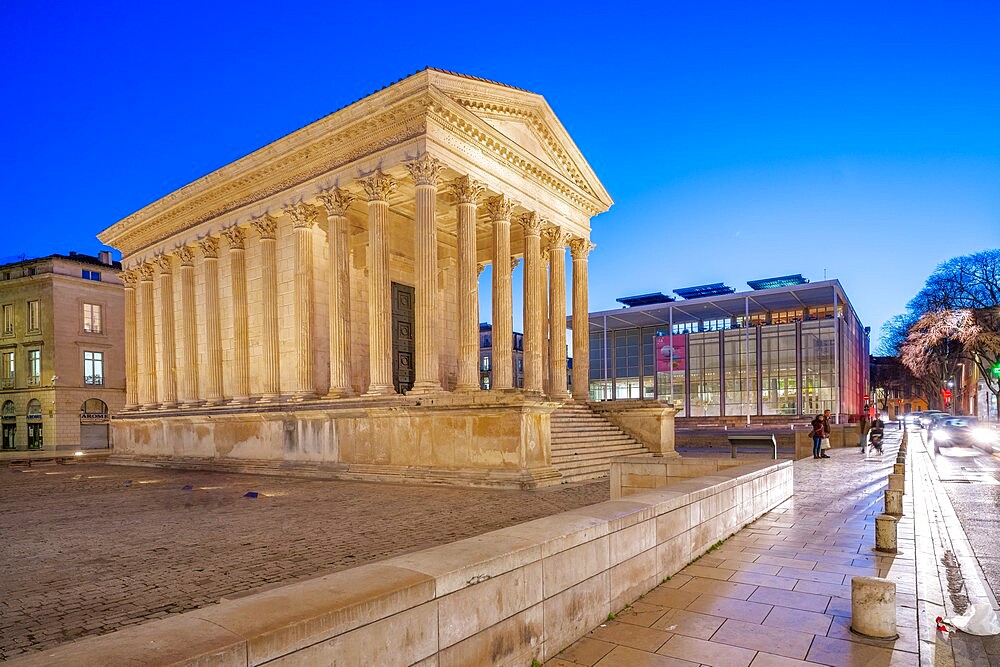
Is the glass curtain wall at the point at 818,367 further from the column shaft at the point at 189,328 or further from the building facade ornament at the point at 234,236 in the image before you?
the column shaft at the point at 189,328

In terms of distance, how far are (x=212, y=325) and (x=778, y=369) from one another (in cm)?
5488

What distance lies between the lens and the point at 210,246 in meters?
27.8

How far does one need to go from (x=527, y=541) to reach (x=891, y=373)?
4667 inches

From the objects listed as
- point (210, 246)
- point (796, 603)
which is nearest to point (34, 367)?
point (210, 246)

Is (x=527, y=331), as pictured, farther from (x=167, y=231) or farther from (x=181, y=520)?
(x=167, y=231)

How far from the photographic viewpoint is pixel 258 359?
26.3 m

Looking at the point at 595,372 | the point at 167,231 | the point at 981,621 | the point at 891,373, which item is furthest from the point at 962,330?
Result: the point at 891,373

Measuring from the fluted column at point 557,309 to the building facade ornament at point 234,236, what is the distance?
42.7ft

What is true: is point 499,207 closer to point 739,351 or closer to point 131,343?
point 131,343

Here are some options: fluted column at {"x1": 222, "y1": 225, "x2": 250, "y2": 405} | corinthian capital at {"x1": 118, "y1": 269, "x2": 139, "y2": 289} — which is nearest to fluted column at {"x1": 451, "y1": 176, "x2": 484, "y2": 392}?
fluted column at {"x1": 222, "y1": 225, "x2": 250, "y2": 405}

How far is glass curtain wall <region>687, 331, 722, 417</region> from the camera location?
222 ft

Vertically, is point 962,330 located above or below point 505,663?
above

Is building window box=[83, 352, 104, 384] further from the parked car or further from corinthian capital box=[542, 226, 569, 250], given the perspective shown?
the parked car

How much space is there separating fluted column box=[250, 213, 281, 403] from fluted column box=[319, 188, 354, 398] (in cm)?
311
